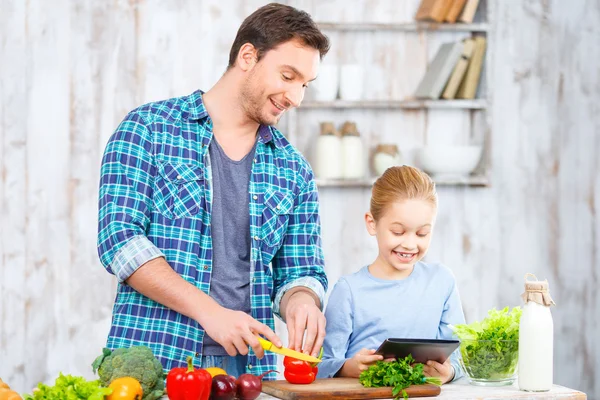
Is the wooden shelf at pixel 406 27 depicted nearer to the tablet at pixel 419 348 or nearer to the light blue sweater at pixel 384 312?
the light blue sweater at pixel 384 312

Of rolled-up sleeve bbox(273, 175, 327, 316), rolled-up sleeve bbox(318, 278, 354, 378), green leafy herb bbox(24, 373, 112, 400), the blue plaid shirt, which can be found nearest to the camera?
green leafy herb bbox(24, 373, 112, 400)

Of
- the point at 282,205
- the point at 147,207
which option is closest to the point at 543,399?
the point at 282,205

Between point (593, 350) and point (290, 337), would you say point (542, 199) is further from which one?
point (290, 337)

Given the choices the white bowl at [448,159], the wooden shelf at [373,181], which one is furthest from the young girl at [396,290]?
the white bowl at [448,159]

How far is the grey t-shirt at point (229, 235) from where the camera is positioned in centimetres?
229

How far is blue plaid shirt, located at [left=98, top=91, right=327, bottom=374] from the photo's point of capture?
2150mm

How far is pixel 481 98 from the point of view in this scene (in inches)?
168

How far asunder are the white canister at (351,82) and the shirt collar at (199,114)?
176cm

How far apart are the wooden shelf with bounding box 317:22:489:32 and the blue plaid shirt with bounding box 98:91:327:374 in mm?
1880

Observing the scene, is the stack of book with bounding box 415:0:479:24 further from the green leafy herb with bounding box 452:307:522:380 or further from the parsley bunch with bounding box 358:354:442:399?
the parsley bunch with bounding box 358:354:442:399

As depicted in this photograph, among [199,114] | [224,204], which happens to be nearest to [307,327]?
[224,204]

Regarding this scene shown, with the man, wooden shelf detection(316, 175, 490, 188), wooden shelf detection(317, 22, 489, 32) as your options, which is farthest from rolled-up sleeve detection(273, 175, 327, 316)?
wooden shelf detection(317, 22, 489, 32)

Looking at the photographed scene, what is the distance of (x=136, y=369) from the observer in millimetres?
1809

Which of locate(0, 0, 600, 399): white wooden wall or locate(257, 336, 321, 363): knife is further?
locate(0, 0, 600, 399): white wooden wall
